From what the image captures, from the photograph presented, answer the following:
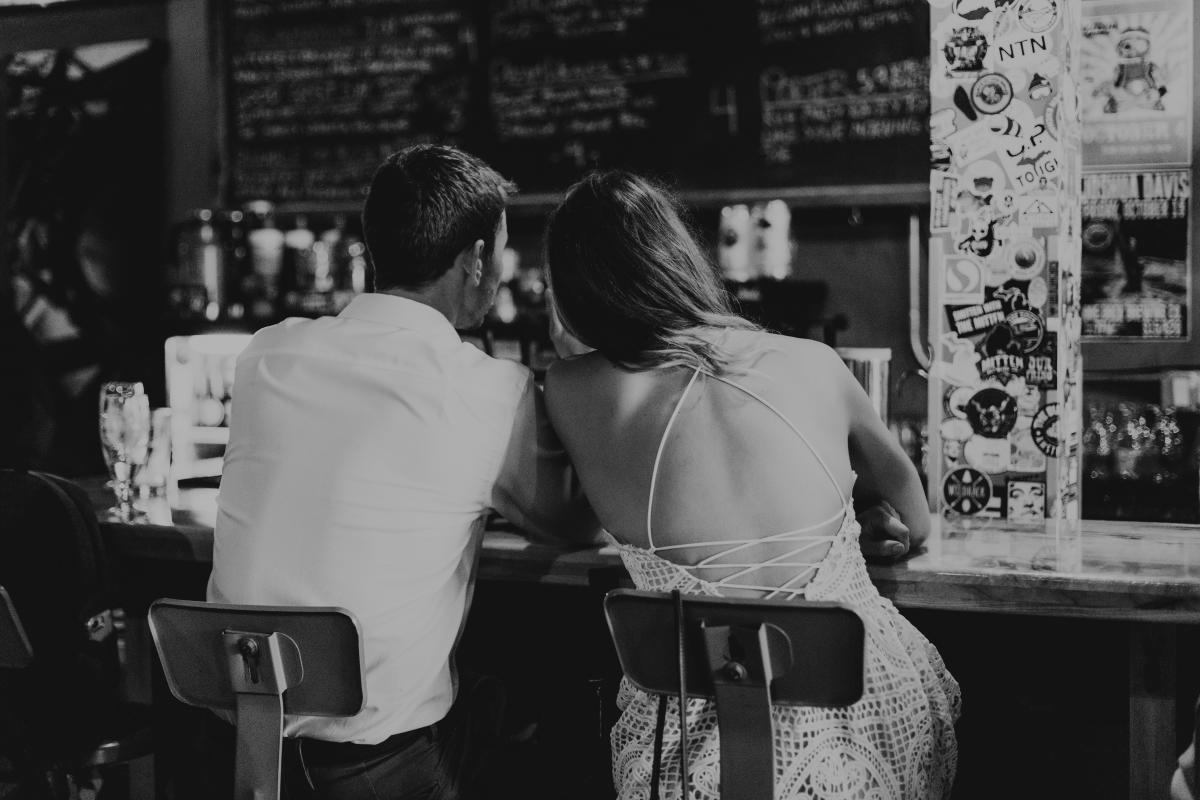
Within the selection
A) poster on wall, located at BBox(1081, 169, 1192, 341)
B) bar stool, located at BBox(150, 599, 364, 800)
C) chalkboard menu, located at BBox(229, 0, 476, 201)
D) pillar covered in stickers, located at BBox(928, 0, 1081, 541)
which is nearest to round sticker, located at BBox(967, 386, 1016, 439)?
pillar covered in stickers, located at BBox(928, 0, 1081, 541)

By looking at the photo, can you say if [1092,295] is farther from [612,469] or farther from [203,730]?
[203,730]

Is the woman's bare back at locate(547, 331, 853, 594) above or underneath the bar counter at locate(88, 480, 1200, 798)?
above

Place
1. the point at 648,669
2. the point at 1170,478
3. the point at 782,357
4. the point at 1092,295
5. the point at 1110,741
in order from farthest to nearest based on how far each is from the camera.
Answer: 1. the point at 1092,295
2. the point at 1170,478
3. the point at 1110,741
4. the point at 782,357
5. the point at 648,669

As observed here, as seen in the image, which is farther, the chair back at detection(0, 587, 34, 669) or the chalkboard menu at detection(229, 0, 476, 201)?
the chalkboard menu at detection(229, 0, 476, 201)

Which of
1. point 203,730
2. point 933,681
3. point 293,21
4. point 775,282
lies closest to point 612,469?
point 933,681

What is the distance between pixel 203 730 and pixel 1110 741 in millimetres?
1561

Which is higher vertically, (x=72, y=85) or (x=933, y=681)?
(x=72, y=85)

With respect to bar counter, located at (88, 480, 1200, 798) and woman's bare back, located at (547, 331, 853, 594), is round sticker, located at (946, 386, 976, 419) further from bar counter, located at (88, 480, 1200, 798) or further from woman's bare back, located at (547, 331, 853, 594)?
woman's bare back, located at (547, 331, 853, 594)

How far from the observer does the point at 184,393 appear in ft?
10.2

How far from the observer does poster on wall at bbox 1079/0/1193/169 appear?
320 centimetres

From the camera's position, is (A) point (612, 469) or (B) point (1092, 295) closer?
(A) point (612, 469)

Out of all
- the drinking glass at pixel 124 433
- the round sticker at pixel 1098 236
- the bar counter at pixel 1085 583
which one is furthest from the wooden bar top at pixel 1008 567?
the round sticker at pixel 1098 236

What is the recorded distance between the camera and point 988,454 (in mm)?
2451

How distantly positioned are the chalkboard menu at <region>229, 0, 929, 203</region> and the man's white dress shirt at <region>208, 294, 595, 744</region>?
2841 millimetres
